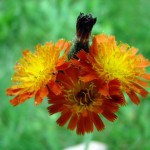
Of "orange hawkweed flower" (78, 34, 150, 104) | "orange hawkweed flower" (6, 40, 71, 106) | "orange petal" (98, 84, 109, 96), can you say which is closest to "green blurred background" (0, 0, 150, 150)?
"orange hawkweed flower" (6, 40, 71, 106)

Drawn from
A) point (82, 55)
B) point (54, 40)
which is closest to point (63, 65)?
point (82, 55)

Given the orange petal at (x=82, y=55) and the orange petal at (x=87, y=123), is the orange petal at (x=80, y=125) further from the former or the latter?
the orange petal at (x=82, y=55)

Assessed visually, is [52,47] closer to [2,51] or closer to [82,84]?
[82,84]

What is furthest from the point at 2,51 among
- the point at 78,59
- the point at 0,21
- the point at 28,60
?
the point at 78,59

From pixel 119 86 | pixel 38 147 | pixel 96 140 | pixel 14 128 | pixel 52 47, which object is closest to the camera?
pixel 119 86

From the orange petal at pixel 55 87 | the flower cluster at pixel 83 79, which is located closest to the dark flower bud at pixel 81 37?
the flower cluster at pixel 83 79

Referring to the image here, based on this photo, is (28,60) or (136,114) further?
(136,114)

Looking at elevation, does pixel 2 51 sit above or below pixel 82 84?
above

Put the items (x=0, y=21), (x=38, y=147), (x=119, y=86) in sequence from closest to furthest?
(x=119, y=86)
(x=38, y=147)
(x=0, y=21)
